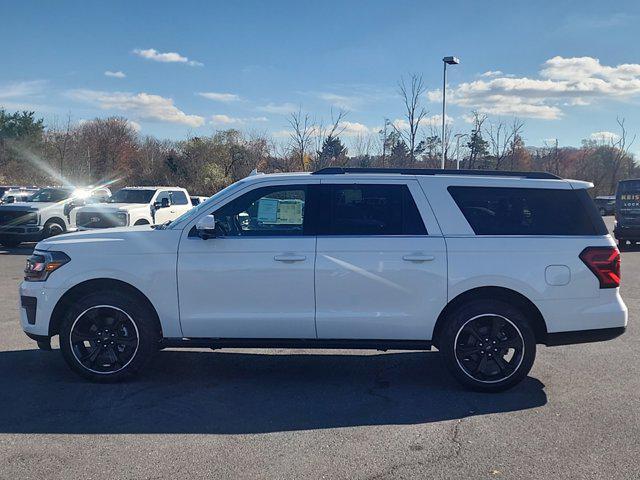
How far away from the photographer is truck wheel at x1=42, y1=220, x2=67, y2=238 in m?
17.4

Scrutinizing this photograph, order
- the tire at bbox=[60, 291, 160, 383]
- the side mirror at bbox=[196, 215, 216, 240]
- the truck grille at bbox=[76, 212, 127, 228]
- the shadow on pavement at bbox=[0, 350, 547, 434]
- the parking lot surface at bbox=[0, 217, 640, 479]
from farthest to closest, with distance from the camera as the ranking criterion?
the truck grille at bbox=[76, 212, 127, 228] < the tire at bbox=[60, 291, 160, 383] < the side mirror at bbox=[196, 215, 216, 240] < the shadow on pavement at bbox=[0, 350, 547, 434] < the parking lot surface at bbox=[0, 217, 640, 479]

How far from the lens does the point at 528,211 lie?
539 centimetres

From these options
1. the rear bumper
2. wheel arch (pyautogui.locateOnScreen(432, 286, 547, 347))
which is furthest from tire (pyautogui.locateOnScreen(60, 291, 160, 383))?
the rear bumper

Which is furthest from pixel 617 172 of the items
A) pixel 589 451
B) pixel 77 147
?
pixel 589 451

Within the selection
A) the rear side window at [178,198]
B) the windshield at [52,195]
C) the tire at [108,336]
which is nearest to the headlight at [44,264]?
the tire at [108,336]

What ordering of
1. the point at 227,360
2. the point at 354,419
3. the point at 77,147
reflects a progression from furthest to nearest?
the point at 77,147 → the point at 227,360 → the point at 354,419

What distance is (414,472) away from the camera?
3.78 m

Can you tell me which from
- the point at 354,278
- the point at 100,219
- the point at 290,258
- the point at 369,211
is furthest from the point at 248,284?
the point at 100,219

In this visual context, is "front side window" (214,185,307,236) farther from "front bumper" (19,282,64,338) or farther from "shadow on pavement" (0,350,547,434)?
"front bumper" (19,282,64,338)

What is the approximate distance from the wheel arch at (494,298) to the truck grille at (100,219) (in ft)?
40.0

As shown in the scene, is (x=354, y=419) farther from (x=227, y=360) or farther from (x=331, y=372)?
(x=227, y=360)

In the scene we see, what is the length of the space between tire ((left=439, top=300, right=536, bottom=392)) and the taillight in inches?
29.1

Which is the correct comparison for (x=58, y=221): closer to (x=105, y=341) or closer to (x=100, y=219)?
(x=100, y=219)

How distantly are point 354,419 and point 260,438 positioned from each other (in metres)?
0.80
